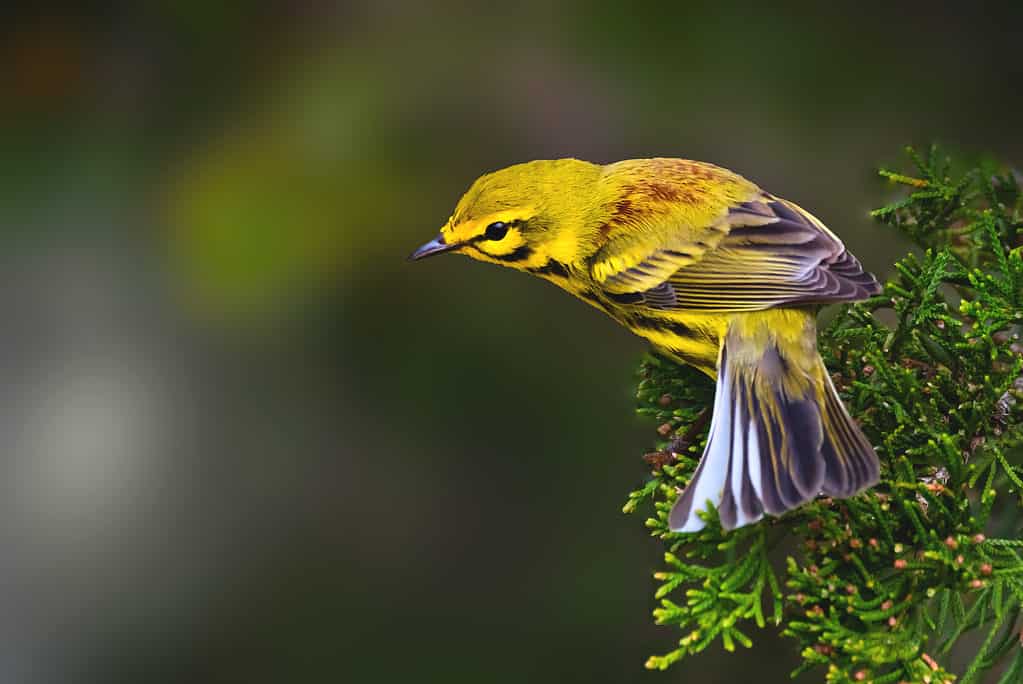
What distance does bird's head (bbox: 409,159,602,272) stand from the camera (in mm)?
2082

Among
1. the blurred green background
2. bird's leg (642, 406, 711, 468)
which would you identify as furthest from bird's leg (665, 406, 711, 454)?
the blurred green background

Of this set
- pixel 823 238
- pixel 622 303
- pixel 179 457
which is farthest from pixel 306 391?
pixel 823 238

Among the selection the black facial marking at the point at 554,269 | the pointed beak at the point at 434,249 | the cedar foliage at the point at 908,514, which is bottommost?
the cedar foliage at the point at 908,514

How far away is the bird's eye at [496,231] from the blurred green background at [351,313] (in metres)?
1.00

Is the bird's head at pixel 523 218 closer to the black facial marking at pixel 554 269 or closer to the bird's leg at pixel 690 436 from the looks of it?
the black facial marking at pixel 554 269

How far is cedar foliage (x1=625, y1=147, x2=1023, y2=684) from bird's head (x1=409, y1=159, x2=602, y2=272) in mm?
408

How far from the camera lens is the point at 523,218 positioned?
2.10 meters

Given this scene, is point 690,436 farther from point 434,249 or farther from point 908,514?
point 434,249

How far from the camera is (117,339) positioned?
3.51 metres

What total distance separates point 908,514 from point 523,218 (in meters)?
0.94

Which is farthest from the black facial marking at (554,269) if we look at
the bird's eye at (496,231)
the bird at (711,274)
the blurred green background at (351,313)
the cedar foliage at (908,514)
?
the blurred green background at (351,313)

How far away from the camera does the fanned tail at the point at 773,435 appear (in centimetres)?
149

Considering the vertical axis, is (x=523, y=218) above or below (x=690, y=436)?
above

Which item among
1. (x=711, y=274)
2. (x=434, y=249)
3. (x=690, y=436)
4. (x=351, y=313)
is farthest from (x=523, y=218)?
(x=351, y=313)
